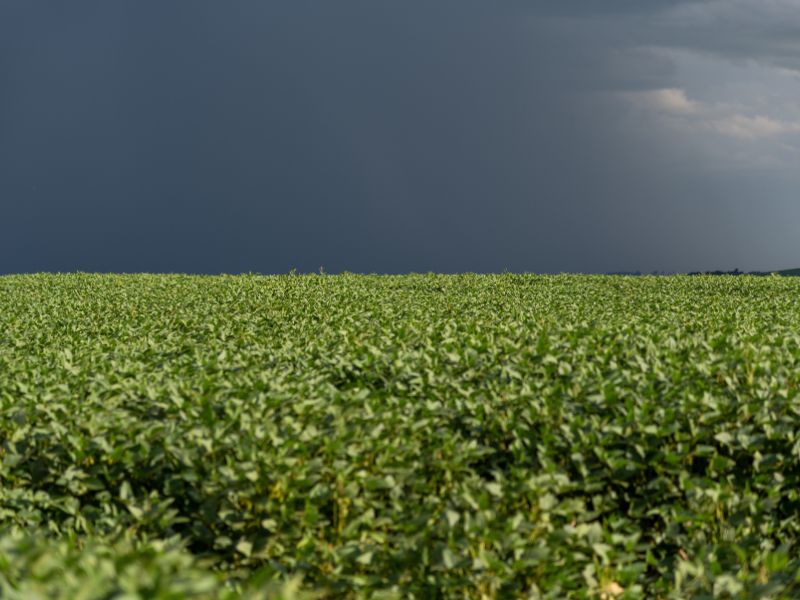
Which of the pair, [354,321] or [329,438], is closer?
[329,438]

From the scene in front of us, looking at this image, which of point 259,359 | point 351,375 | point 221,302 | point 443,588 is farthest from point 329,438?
point 221,302

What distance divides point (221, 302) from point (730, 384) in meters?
9.77

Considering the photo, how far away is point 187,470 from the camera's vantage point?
5277mm

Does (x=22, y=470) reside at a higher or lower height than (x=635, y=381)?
lower

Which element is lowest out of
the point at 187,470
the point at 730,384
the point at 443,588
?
the point at 443,588

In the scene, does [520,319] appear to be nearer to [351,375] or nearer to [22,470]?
[351,375]

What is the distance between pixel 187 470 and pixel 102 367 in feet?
9.26

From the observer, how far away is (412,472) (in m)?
5.13

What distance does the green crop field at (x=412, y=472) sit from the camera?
462 cm

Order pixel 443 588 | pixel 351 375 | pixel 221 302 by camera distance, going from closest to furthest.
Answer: pixel 443 588, pixel 351 375, pixel 221 302

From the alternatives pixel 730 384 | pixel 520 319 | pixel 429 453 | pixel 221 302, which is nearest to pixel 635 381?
pixel 730 384

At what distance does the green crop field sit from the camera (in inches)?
182

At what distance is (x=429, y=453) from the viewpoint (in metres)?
5.42

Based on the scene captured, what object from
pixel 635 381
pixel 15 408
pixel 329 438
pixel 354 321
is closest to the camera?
pixel 329 438
